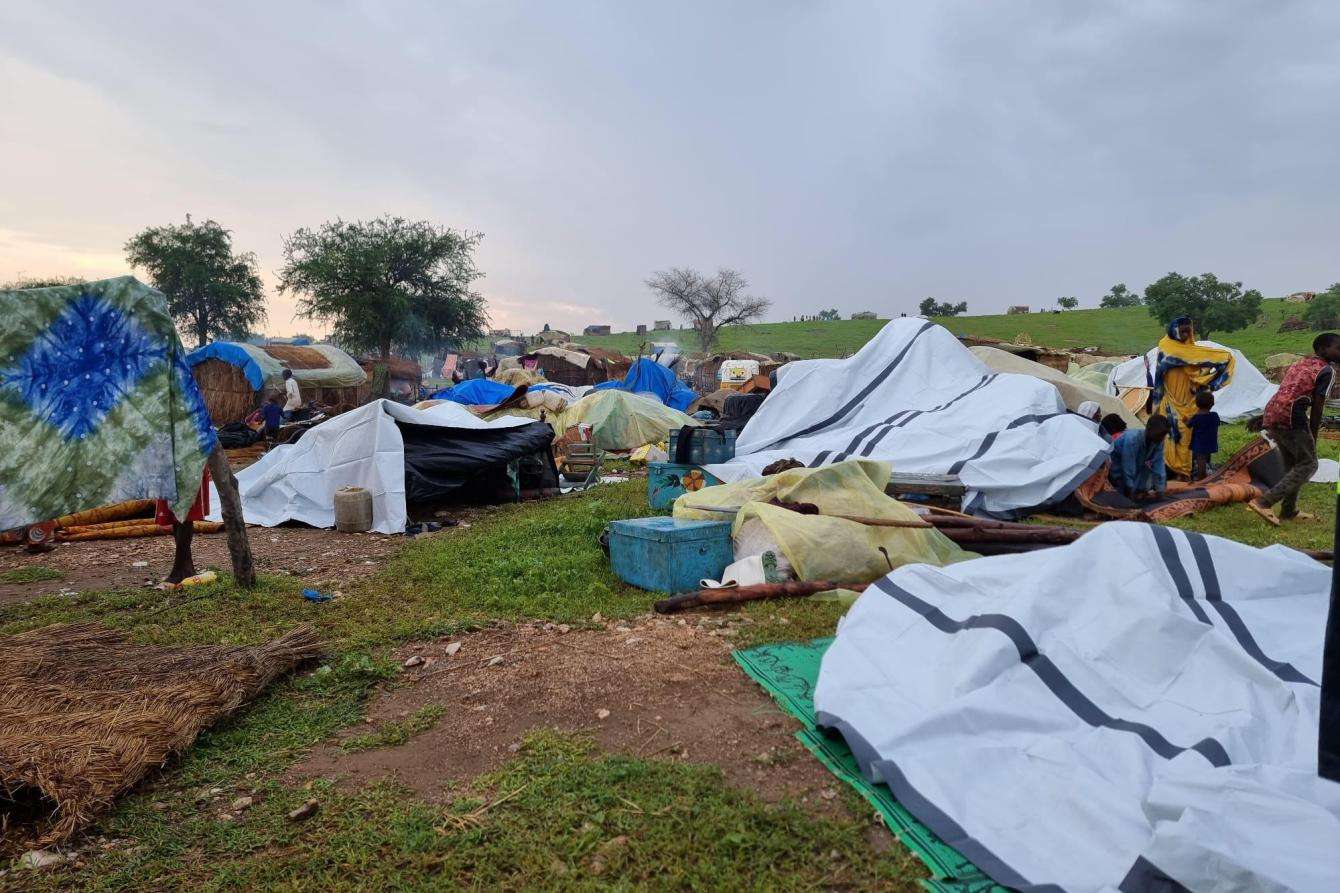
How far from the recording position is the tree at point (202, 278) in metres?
30.1

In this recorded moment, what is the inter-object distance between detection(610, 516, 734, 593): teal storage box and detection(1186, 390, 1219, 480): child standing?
7.29m

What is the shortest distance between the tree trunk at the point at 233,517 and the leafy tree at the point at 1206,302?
41.9 m

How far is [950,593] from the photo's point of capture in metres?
3.58

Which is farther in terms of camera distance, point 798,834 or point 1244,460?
point 1244,460

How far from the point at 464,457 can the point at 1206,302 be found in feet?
142

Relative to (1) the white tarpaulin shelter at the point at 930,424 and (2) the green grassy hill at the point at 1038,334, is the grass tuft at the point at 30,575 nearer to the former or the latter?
(1) the white tarpaulin shelter at the point at 930,424

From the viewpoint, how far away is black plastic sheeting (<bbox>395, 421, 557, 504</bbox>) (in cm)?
844

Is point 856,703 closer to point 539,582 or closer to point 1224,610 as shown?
point 1224,610

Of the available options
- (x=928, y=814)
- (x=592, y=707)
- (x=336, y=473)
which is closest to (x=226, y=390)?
(x=336, y=473)

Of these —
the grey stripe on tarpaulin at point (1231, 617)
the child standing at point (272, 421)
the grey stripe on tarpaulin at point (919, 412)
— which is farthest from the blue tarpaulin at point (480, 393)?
the grey stripe on tarpaulin at point (1231, 617)

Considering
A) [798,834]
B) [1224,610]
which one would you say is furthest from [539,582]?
[1224,610]

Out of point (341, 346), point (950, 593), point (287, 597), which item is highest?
point (341, 346)

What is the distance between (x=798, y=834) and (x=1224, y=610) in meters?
2.12

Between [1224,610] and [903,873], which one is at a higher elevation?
A: [1224,610]
